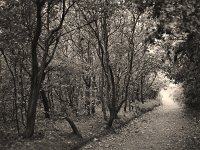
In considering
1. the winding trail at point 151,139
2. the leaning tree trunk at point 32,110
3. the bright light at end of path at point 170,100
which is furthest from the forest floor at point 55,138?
the bright light at end of path at point 170,100

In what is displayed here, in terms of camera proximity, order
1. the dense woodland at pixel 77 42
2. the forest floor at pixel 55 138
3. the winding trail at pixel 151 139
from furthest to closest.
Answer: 1. the winding trail at pixel 151 139
2. the forest floor at pixel 55 138
3. the dense woodland at pixel 77 42

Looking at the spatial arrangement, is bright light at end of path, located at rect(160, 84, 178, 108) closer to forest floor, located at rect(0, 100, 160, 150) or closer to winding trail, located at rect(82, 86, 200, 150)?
winding trail, located at rect(82, 86, 200, 150)

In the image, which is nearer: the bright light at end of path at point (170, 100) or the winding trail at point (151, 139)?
the winding trail at point (151, 139)

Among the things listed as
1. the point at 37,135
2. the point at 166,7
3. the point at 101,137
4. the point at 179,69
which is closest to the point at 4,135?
the point at 37,135

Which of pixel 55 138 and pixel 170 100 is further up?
pixel 55 138

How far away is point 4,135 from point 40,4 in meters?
8.25

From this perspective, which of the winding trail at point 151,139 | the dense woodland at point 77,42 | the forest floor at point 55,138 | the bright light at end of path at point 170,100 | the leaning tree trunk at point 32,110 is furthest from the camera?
the bright light at end of path at point 170,100

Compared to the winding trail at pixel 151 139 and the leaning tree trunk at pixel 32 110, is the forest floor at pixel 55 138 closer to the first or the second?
the leaning tree trunk at pixel 32 110

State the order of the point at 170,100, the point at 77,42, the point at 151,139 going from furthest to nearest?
the point at 170,100
the point at 77,42
the point at 151,139

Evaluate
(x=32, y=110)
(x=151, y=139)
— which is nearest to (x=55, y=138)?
(x=32, y=110)

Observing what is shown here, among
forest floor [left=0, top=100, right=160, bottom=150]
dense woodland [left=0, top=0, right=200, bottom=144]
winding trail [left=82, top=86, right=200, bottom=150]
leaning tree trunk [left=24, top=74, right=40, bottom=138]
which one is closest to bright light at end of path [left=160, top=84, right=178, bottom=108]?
dense woodland [left=0, top=0, right=200, bottom=144]

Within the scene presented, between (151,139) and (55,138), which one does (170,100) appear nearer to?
(151,139)

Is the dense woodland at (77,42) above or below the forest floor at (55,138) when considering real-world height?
above

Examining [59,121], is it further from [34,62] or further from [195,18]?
[195,18]
